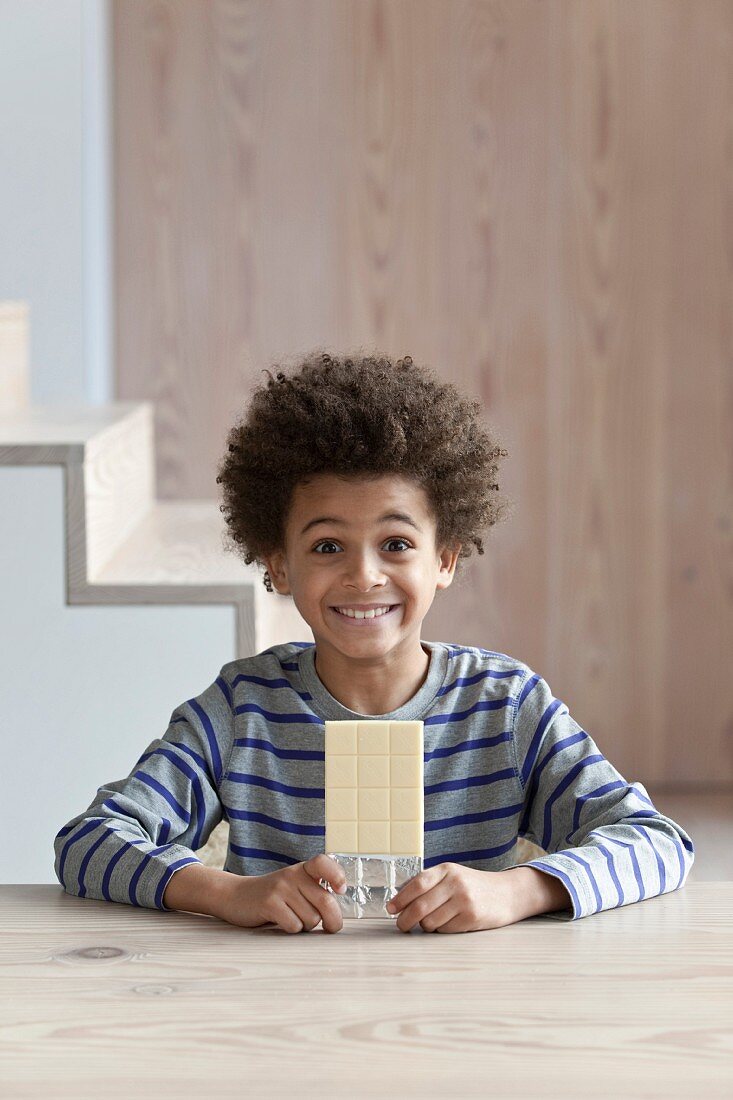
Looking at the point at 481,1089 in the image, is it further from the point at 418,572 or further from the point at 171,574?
the point at 171,574

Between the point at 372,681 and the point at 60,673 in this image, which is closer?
the point at 372,681

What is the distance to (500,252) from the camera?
11.6 feet

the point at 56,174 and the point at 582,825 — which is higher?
the point at 56,174

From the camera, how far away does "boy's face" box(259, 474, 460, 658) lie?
49.6 inches

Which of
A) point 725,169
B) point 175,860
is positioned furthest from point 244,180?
point 175,860

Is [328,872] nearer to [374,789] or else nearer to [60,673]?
[374,789]

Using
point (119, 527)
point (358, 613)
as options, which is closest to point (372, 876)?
point (358, 613)

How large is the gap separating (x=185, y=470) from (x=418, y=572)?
7.81 feet

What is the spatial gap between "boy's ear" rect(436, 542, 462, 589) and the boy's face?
91 millimetres

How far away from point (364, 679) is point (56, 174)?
232 centimetres

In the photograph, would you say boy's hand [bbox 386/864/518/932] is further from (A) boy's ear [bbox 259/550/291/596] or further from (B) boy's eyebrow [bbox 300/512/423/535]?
(A) boy's ear [bbox 259/550/291/596]

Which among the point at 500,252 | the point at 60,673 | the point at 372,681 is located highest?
the point at 500,252

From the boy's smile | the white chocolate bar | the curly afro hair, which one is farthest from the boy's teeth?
the white chocolate bar

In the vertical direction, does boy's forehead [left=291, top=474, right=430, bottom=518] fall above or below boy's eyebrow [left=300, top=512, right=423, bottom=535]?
above
